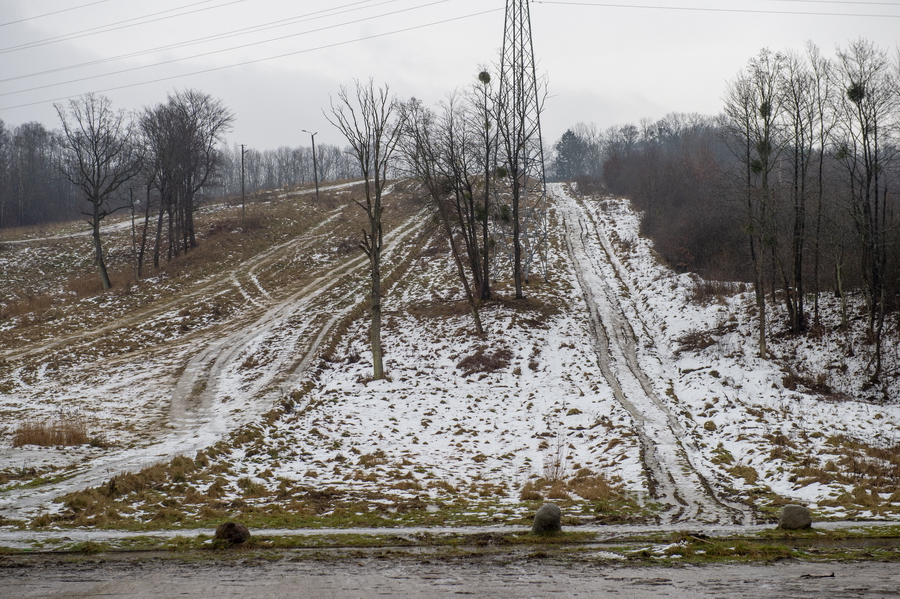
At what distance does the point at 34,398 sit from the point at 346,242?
97.7 ft

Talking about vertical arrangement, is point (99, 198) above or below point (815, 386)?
above

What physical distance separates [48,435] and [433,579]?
12533 millimetres

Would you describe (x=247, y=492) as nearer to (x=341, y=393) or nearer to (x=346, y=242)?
(x=341, y=393)

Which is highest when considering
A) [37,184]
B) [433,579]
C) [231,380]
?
[37,184]

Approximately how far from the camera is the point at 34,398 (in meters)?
19.4

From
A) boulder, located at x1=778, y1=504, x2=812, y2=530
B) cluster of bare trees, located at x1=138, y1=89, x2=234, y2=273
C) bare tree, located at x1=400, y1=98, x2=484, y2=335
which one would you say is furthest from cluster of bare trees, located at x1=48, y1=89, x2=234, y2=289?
boulder, located at x1=778, y1=504, x2=812, y2=530

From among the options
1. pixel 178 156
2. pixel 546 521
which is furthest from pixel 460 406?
pixel 178 156

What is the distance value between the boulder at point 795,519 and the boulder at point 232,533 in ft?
26.3

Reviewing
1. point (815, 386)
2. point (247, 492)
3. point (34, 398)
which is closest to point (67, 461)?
point (247, 492)

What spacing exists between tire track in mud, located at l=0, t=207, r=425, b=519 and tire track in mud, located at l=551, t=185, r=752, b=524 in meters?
11.4

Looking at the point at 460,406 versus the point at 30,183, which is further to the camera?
the point at 30,183

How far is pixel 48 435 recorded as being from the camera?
1405 cm

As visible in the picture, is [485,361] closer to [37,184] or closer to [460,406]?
[460,406]

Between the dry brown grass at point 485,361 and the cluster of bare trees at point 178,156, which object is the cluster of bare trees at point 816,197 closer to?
the dry brown grass at point 485,361
